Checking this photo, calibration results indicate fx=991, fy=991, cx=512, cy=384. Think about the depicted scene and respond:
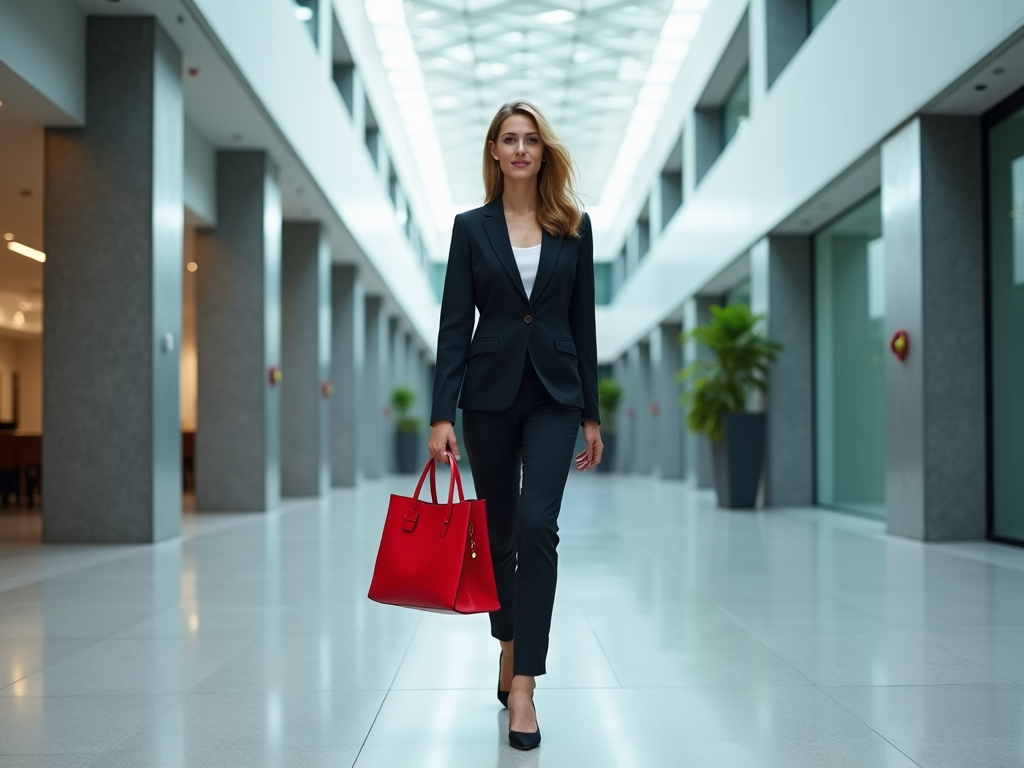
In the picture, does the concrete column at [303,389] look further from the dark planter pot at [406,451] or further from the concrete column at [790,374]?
the dark planter pot at [406,451]

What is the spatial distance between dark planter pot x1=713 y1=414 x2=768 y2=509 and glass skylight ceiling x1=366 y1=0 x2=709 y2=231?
25.8 feet

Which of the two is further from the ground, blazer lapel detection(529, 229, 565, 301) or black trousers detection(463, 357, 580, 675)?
blazer lapel detection(529, 229, 565, 301)

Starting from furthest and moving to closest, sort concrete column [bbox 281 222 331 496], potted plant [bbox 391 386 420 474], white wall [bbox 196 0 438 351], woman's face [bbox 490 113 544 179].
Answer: potted plant [bbox 391 386 420 474] < concrete column [bbox 281 222 331 496] < white wall [bbox 196 0 438 351] < woman's face [bbox 490 113 544 179]

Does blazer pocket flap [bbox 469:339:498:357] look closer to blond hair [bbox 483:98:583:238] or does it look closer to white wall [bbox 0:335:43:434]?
blond hair [bbox 483:98:583:238]

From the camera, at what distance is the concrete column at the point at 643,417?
82.4 feet

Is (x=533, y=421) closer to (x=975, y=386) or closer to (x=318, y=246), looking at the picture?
(x=975, y=386)

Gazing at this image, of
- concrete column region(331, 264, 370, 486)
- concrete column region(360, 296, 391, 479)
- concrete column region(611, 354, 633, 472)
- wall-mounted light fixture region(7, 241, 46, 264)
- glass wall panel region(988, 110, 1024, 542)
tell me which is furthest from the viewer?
concrete column region(611, 354, 633, 472)

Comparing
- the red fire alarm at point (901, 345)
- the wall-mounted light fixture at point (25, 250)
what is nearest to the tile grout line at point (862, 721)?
the red fire alarm at point (901, 345)

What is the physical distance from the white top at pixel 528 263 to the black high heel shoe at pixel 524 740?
1.20 meters

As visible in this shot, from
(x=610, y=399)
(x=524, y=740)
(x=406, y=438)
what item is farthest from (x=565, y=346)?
(x=610, y=399)

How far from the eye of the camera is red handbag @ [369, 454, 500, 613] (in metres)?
2.61

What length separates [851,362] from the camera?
1117 cm

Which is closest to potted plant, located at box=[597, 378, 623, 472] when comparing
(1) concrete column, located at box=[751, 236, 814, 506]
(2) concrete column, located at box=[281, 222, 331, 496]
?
(2) concrete column, located at box=[281, 222, 331, 496]

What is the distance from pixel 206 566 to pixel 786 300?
8.58 meters
